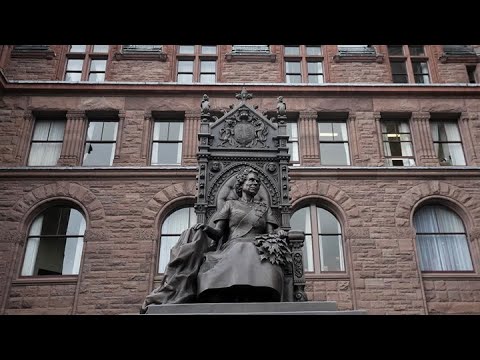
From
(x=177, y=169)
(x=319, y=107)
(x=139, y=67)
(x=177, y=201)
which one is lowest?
(x=177, y=201)

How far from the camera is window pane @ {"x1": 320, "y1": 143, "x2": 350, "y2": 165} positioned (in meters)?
17.1

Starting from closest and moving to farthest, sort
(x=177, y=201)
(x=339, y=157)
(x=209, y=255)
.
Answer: (x=209, y=255)
(x=177, y=201)
(x=339, y=157)

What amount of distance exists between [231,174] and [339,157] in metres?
9.81

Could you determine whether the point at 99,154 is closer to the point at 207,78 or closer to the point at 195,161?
the point at 195,161

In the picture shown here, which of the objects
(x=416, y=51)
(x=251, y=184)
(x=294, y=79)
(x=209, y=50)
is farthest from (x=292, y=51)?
(x=251, y=184)

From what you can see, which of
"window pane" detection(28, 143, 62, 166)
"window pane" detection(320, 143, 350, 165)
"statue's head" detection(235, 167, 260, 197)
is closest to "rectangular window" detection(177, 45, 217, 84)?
"window pane" detection(320, 143, 350, 165)

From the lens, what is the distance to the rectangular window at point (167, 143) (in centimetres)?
1699

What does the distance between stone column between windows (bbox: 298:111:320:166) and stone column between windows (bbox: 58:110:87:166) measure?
741 cm

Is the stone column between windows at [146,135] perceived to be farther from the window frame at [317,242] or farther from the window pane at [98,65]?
the window frame at [317,242]

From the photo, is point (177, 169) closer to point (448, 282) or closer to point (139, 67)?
point (139, 67)

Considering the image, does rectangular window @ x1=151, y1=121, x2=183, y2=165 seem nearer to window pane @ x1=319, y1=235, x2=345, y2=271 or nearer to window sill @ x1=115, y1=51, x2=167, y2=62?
window sill @ x1=115, y1=51, x2=167, y2=62
